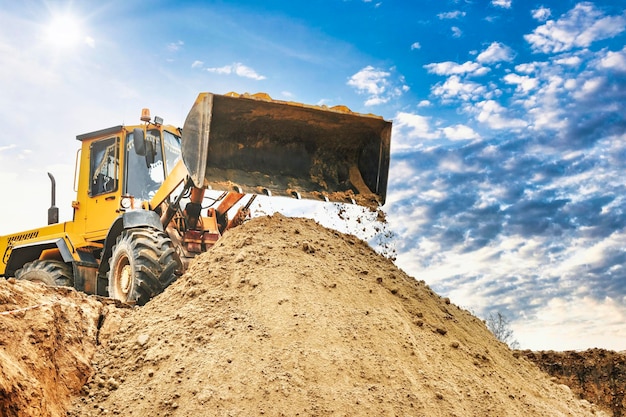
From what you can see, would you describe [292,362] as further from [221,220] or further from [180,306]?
[221,220]

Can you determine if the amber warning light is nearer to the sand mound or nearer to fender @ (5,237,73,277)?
fender @ (5,237,73,277)

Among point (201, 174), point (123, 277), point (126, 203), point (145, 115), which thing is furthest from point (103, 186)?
point (201, 174)

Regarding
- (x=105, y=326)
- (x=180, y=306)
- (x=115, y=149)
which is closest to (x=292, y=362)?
(x=180, y=306)

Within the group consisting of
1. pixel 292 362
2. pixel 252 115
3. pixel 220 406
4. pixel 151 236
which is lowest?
pixel 220 406

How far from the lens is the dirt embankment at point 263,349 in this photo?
4.51m

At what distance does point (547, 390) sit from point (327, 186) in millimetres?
3197

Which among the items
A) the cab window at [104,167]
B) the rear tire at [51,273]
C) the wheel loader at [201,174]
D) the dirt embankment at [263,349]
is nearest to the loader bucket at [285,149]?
the wheel loader at [201,174]

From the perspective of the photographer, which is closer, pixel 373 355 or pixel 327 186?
pixel 373 355

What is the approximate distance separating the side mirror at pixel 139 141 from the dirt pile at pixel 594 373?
20.7ft

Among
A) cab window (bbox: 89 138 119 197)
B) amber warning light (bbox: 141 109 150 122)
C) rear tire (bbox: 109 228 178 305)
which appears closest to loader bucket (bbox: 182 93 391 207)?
rear tire (bbox: 109 228 178 305)

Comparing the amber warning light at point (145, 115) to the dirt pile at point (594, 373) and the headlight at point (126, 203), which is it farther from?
the dirt pile at point (594, 373)

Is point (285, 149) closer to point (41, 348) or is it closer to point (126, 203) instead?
point (126, 203)

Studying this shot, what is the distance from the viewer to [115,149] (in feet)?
30.8

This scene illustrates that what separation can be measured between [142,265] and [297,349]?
3.32 meters
